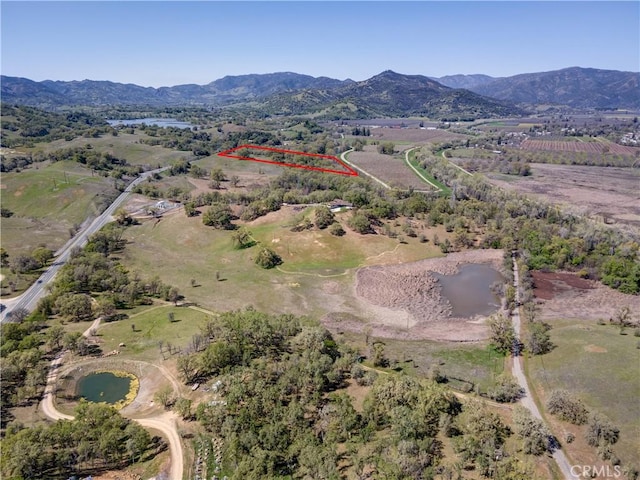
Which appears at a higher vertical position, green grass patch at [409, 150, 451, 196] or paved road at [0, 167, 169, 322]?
green grass patch at [409, 150, 451, 196]

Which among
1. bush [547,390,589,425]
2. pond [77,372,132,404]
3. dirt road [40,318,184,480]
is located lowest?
pond [77,372,132,404]

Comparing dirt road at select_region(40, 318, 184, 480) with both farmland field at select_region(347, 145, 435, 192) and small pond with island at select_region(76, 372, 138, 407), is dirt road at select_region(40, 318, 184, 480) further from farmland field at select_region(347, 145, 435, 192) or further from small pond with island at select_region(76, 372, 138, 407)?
farmland field at select_region(347, 145, 435, 192)

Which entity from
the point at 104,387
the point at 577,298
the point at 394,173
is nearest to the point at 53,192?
the point at 104,387

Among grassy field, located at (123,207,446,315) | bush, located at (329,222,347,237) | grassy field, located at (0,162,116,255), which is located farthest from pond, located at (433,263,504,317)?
grassy field, located at (0,162,116,255)

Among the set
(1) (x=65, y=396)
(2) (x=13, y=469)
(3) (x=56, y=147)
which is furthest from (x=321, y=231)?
(3) (x=56, y=147)

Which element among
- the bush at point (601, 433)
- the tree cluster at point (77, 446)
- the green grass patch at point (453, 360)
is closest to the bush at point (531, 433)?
the bush at point (601, 433)

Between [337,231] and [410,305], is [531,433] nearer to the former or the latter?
[410,305]

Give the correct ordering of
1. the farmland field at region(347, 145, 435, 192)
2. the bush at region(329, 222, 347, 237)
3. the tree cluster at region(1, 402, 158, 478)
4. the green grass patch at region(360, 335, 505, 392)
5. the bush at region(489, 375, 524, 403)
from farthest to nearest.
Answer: the farmland field at region(347, 145, 435, 192)
the bush at region(329, 222, 347, 237)
the green grass patch at region(360, 335, 505, 392)
the bush at region(489, 375, 524, 403)
the tree cluster at region(1, 402, 158, 478)
